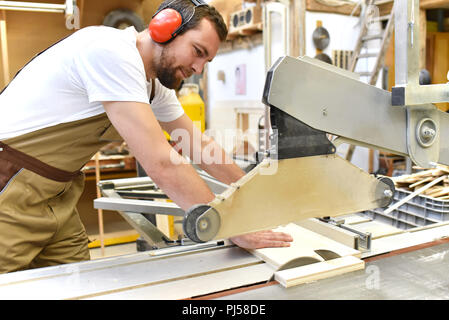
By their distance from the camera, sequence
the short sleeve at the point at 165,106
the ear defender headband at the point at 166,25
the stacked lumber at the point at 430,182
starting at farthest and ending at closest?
the stacked lumber at the point at 430,182 → the short sleeve at the point at 165,106 → the ear defender headband at the point at 166,25

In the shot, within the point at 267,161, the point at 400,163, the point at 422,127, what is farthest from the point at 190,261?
the point at 400,163

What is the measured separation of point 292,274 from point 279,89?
1.52ft

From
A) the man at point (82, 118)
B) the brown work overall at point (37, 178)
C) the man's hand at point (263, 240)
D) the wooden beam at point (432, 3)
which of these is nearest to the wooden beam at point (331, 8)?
the wooden beam at point (432, 3)

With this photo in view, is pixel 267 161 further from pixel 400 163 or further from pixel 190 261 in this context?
pixel 400 163

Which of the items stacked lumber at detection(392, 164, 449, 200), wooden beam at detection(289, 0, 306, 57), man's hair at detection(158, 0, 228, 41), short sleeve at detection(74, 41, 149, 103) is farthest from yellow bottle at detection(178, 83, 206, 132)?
short sleeve at detection(74, 41, 149, 103)

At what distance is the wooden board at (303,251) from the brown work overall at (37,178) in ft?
2.06

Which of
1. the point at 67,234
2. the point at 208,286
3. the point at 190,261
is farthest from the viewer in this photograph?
the point at 67,234

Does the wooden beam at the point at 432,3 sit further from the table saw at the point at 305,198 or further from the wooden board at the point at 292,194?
the wooden board at the point at 292,194

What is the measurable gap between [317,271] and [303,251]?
4.6 inches

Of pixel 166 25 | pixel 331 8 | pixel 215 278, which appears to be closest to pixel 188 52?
pixel 166 25

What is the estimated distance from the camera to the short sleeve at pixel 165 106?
1.55 m

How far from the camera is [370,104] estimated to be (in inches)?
40.9

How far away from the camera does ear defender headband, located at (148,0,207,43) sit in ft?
3.91
